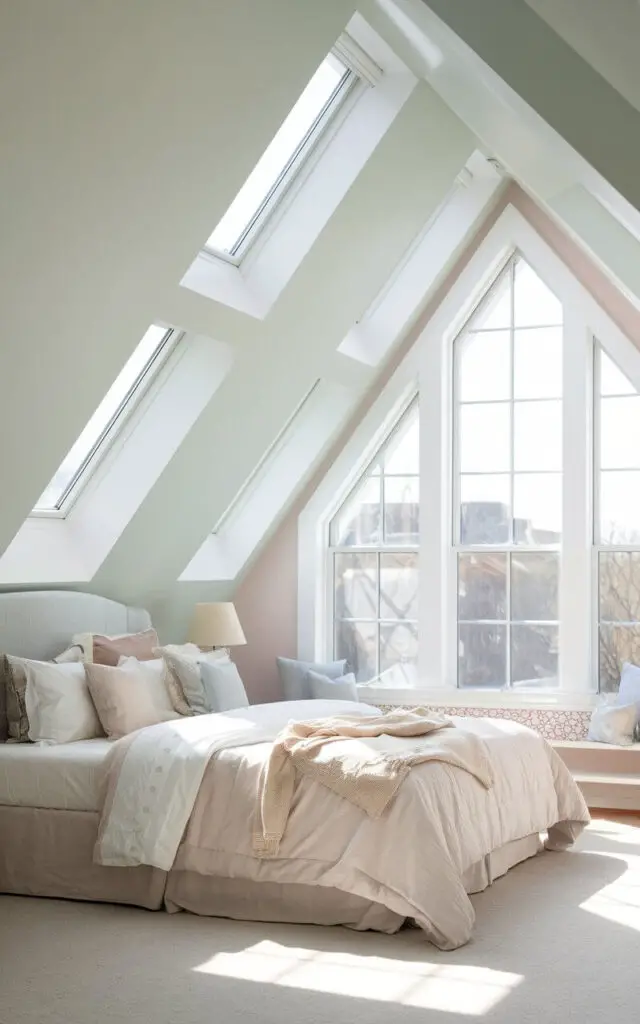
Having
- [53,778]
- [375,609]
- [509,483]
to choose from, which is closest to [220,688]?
[53,778]

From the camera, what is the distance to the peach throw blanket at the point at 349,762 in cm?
443

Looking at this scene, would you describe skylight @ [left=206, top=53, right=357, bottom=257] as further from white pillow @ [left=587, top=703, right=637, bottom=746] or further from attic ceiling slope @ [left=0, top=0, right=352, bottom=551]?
white pillow @ [left=587, top=703, right=637, bottom=746]

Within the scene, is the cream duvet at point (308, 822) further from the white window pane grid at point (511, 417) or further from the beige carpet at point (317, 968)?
the white window pane grid at point (511, 417)

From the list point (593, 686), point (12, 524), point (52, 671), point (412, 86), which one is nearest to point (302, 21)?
point (412, 86)

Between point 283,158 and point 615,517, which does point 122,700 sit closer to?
point 283,158

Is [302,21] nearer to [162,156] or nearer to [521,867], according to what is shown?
[162,156]

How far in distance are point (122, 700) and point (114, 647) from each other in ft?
1.89

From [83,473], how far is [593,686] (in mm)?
3251

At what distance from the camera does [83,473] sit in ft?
20.1

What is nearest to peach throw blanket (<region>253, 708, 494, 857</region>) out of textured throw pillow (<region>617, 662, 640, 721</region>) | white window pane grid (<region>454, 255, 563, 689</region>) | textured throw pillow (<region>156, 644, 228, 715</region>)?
textured throw pillow (<region>156, 644, 228, 715</region>)

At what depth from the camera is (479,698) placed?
738 cm

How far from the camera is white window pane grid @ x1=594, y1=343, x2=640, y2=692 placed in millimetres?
7160

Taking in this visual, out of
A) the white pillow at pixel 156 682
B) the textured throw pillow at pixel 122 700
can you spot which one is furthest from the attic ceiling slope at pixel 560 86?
the white pillow at pixel 156 682

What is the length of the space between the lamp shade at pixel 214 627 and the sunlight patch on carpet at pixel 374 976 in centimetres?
280
